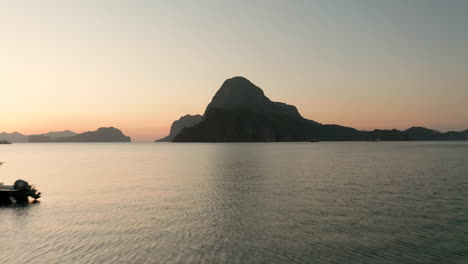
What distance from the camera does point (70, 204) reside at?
43.2 meters

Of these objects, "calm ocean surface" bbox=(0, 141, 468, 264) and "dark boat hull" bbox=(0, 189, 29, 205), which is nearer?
"calm ocean surface" bbox=(0, 141, 468, 264)

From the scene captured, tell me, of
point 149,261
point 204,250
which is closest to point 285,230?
point 204,250

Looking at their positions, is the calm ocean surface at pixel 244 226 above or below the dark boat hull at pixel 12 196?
below

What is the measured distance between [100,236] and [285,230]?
15323 millimetres

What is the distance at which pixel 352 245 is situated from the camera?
24.5 metres

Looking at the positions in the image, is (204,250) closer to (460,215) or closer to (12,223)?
(12,223)

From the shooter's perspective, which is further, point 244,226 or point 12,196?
point 12,196

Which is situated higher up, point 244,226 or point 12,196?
point 12,196

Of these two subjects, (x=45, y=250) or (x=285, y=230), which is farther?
(x=285, y=230)

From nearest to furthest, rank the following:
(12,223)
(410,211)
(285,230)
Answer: (285,230), (12,223), (410,211)

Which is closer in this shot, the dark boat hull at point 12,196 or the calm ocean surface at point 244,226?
the calm ocean surface at point 244,226

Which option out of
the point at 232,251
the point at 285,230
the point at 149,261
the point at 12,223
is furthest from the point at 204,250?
the point at 12,223

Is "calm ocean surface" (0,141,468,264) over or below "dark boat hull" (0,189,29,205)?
below

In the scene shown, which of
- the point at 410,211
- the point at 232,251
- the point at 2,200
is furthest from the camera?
the point at 2,200
